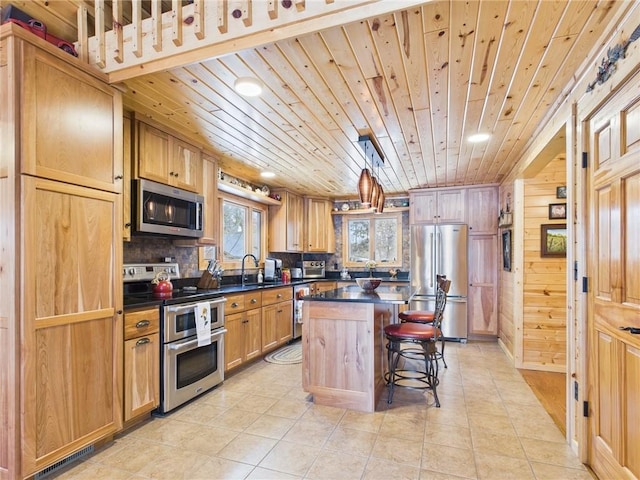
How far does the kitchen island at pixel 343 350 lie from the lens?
285 cm

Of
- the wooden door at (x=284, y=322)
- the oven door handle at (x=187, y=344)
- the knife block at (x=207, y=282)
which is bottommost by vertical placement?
the wooden door at (x=284, y=322)

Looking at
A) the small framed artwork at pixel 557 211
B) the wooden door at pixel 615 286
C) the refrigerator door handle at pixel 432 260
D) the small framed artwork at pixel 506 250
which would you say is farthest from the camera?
the refrigerator door handle at pixel 432 260

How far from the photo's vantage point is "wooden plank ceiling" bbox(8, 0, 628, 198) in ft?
5.62

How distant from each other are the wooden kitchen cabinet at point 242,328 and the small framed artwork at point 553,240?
3.28 m

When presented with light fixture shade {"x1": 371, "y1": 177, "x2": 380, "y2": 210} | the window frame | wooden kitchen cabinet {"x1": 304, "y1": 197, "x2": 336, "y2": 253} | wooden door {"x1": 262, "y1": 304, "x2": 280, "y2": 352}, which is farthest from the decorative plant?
light fixture shade {"x1": 371, "y1": 177, "x2": 380, "y2": 210}

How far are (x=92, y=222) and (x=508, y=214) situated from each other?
14.5 feet

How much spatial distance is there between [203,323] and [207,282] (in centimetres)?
83

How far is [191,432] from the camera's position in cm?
248

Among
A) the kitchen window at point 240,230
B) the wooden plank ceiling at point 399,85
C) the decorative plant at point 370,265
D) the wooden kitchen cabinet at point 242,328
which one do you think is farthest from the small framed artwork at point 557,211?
the kitchen window at point 240,230

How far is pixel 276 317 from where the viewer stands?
4543 mm

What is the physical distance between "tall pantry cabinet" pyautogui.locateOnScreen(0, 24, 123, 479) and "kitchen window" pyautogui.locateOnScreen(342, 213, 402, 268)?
462 centimetres

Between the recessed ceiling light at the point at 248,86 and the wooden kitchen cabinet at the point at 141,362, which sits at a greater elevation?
the recessed ceiling light at the point at 248,86

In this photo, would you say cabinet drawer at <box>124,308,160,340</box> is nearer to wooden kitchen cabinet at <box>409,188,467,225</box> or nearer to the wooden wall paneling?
the wooden wall paneling

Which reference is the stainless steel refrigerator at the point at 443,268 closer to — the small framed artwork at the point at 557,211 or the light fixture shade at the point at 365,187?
the small framed artwork at the point at 557,211
